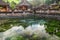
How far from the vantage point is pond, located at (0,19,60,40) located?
238 centimetres

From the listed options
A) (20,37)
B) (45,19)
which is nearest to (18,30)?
(20,37)

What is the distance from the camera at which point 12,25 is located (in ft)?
8.09

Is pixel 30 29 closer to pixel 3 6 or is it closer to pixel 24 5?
pixel 24 5

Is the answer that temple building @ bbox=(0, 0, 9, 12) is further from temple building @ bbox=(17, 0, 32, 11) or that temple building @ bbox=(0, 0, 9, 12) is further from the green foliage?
the green foliage

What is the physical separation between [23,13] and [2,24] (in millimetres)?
414

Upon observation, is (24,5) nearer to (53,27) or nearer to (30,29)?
(30,29)

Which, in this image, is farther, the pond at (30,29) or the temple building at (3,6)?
the temple building at (3,6)

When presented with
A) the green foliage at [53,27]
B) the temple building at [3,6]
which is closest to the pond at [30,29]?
the green foliage at [53,27]

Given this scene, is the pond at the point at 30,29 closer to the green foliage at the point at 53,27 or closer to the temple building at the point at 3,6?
the green foliage at the point at 53,27

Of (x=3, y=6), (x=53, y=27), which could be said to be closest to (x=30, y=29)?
(x=53, y=27)

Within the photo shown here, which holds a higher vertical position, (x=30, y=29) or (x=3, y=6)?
(x=3, y=6)

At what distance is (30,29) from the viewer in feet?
7.97

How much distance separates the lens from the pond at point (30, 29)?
238 cm

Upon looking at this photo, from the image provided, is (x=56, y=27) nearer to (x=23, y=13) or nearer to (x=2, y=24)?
(x=23, y=13)
